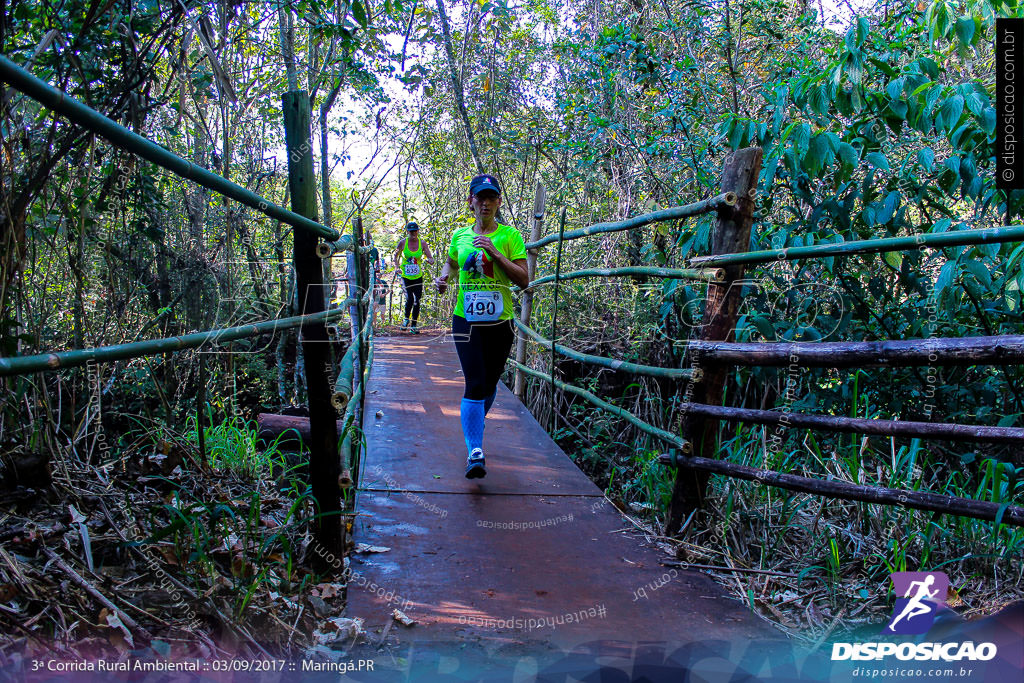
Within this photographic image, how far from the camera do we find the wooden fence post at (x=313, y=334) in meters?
1.86

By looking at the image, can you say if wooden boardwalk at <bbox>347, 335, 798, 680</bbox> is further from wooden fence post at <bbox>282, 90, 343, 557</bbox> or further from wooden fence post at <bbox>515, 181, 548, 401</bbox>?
wooden fence post at <bbox>515, 181, 548, 401</bbox>

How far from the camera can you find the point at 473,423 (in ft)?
10.8

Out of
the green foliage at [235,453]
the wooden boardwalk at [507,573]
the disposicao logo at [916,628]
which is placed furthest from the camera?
the green foliage at [235,453]

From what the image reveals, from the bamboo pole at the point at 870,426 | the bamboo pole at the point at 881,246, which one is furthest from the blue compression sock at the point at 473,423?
the bamboo pole at the point at 881,246

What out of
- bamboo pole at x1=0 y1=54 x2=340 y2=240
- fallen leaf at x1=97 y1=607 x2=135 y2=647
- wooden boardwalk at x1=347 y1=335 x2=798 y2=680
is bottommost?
wooden boardwalk at x1=347 y1=335 x2=798 y2=680

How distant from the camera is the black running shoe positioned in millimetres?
3172

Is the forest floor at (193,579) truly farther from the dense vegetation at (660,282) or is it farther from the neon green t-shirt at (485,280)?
the neon green t-shirt at (485,280)

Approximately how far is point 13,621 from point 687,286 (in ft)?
10.2

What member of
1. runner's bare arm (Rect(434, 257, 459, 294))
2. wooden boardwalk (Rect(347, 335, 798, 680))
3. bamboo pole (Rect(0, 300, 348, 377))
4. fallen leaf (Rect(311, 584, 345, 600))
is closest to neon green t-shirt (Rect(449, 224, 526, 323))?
runner's bare arm (Rect(434, 257, 459, 294))

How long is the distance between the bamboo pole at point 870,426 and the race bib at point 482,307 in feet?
3.56

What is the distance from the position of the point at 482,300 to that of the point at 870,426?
172cm

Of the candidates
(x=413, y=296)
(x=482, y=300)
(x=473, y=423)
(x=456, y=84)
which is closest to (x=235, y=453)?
(x=473, y=423)

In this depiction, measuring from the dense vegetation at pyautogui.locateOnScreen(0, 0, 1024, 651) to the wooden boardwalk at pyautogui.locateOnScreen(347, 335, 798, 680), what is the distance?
24 centimetres

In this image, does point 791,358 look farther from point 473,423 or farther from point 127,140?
point 127,140
